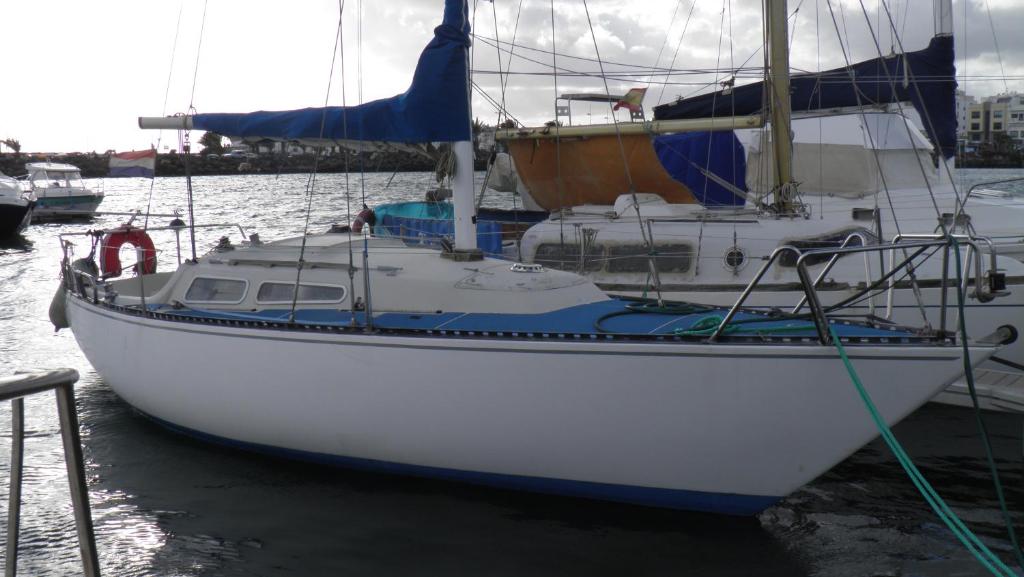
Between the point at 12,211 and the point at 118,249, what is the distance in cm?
2477

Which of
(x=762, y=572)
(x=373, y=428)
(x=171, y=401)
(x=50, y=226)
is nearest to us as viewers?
(x=762, y=572)

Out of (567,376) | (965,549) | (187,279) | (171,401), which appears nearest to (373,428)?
(567,376)

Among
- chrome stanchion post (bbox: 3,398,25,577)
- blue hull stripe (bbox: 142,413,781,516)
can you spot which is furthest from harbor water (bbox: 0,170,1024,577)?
chrome stanchion post (bbox: 3,398,25,577)

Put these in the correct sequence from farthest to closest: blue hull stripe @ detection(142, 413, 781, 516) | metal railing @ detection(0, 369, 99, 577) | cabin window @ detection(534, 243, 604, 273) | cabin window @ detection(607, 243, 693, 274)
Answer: cabin window @ detection(534, 243, 604, 273)
cabin window @ detection(607, 243, 693, 274)
blue hull stripe @ detection(142, 413, 781, 516)
metal railing @ detection(0, 369, 99, 577)

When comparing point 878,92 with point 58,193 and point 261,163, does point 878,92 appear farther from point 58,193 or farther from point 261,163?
point 58,193

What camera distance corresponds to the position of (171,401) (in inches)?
308

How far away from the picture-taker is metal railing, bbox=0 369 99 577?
190cm

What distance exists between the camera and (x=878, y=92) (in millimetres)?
15219

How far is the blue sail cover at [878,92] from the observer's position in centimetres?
1438

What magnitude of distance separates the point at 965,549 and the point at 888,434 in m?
1.53

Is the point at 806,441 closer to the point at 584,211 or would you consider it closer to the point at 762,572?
the point at 762,572

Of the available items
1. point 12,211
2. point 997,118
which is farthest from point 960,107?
point 997,118

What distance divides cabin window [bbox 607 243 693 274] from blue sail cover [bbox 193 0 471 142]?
4267mm

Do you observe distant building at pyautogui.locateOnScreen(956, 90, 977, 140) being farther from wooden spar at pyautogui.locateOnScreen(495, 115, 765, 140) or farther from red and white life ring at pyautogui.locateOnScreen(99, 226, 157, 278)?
red and white life ring at pyautogui.locateOnScreen(99, 226, 157, 278)
